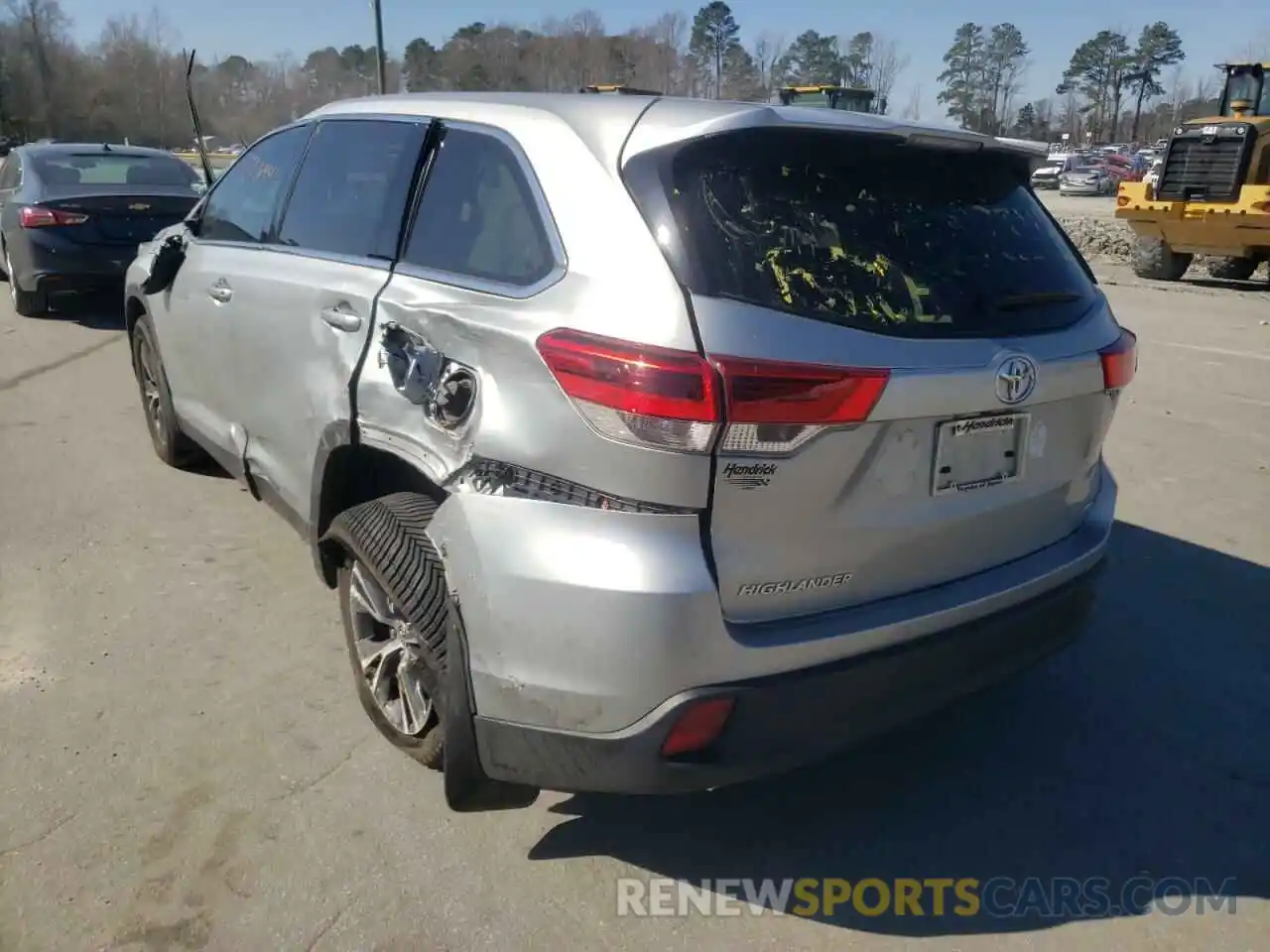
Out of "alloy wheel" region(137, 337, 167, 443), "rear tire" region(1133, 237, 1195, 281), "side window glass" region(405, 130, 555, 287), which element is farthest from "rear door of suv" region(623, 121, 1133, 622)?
"rear tire" region(1133, 237, 1195, 281)

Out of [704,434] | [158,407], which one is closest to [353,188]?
[704,434]

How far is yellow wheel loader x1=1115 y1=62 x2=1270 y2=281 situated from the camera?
14.6m

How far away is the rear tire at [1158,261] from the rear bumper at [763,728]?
15.3 meters

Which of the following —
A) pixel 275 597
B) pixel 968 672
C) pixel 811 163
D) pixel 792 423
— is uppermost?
pixel 811 163

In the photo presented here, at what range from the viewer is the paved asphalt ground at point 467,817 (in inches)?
101

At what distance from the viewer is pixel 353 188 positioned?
11.6 ft

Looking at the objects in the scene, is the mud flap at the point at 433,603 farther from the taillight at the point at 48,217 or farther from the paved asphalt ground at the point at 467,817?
the taillight at the point at 48,217

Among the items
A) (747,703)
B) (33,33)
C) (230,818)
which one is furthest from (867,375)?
(33,33)

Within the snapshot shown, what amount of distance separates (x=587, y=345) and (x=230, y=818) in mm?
1667

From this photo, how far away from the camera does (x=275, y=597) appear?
13.9ft

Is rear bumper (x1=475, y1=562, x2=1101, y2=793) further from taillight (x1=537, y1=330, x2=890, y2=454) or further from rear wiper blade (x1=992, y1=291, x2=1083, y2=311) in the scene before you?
rear wiper blade (x1=992, y1=291, x2=1083, y2=311)

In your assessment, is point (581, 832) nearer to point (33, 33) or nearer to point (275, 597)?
point (275, 597)

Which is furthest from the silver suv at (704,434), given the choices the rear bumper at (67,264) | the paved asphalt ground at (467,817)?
the rear bumper at (67,264)

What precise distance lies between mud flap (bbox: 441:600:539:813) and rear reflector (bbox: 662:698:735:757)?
0.47 meters
